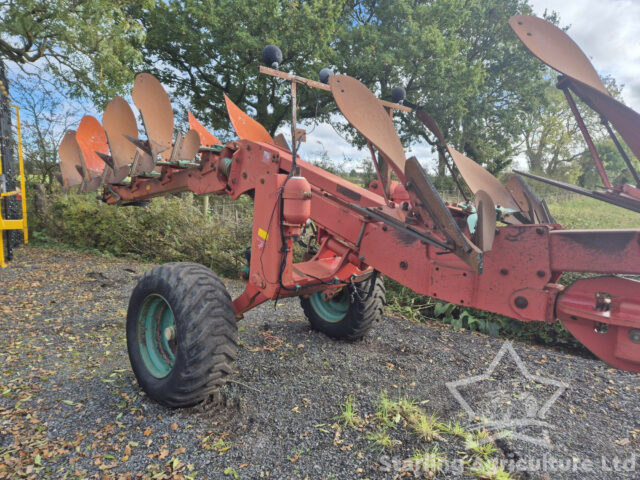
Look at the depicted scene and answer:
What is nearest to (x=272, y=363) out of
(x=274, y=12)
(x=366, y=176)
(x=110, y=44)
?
(x=110, y=44)

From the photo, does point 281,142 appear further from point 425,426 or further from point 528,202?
point 425,426

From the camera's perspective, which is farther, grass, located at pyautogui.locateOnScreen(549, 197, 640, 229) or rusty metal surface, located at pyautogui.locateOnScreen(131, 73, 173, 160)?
grass, located at pyautogui.locateOnScreen(549, 197, 640, 229)

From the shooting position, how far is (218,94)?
54.9 ft

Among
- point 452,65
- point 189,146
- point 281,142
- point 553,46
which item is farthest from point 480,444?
point 452,65

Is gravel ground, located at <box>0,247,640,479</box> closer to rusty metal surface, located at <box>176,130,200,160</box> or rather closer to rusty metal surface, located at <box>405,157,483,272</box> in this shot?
rusty metal surface, located at <box>405,157,483,272</box>

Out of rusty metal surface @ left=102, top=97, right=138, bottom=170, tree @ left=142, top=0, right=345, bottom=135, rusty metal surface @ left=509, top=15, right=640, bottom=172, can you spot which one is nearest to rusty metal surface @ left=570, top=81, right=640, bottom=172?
rusty metal surface @ left=509, top=15, right=640, bottom=172

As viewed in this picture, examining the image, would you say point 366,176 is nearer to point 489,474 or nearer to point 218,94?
point 218,94

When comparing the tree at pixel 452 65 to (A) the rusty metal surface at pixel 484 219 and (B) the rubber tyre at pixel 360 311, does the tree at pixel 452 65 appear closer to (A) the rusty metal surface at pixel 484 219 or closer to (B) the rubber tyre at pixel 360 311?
(B) the rubber tyre at pixel 360 311

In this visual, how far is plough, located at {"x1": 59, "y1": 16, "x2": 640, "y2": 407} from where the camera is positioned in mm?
1758

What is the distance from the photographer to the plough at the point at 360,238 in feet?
5.77

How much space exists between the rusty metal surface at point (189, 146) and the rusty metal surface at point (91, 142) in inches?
55.6

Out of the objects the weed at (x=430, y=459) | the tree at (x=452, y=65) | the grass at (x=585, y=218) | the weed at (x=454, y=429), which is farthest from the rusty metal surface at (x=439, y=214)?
the tree at (x=452, y=65)

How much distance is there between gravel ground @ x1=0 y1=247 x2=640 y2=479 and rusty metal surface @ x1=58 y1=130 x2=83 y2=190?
5.58 ft

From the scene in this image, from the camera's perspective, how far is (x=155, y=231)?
8586 mm
